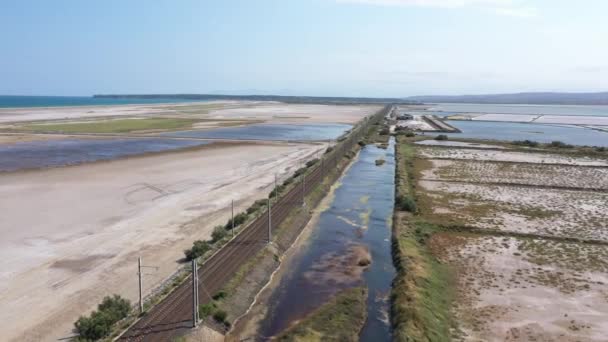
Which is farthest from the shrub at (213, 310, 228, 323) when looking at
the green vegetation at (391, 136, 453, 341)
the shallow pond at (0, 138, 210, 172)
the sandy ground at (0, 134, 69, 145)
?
the sandy ground at (0, 134, 69, 145)

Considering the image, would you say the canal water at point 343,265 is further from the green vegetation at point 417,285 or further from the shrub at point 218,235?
the shrub at point 218,235

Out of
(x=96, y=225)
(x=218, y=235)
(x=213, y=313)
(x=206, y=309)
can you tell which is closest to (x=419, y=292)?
(x=213, y=313)

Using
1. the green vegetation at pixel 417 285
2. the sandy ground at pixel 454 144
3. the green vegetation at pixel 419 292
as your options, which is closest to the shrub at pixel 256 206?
the green vegetation at pixel 417 285

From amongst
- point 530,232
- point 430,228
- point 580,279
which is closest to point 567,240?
point 530,232

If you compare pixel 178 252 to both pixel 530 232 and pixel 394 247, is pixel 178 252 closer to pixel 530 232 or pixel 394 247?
pixel 394 247

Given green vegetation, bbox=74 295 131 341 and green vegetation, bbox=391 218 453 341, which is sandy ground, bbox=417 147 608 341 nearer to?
green vegetation, bbox=391 218 453 341

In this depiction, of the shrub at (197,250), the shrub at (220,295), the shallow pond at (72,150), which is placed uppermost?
the shallow pond at (72,150)
